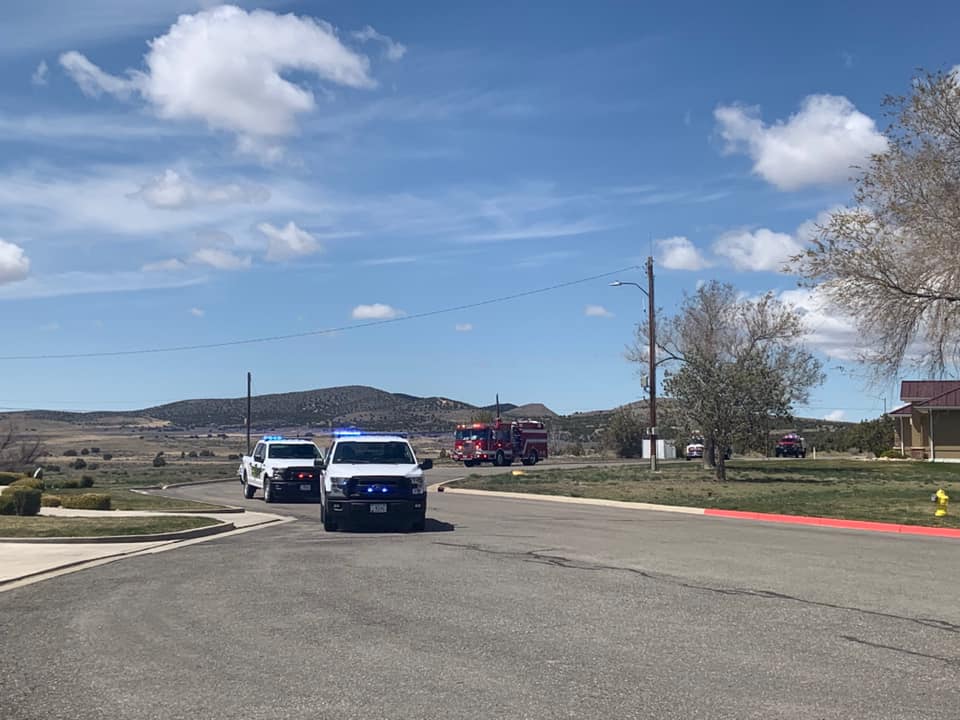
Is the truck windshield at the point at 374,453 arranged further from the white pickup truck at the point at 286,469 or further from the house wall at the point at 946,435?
the house wall at the point at 946,435

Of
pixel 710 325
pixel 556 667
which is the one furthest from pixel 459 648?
pixel 710 325

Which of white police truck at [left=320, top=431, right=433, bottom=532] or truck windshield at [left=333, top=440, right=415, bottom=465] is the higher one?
truck windshield at [left=333, top=440, right=415, bottom=465]

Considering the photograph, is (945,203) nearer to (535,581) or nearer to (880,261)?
(880,261)

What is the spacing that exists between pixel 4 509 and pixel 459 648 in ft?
58.1

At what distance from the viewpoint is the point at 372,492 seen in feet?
64.5

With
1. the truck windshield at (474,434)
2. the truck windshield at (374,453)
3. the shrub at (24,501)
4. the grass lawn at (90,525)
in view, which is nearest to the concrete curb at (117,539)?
the grass lawn at (90,525)

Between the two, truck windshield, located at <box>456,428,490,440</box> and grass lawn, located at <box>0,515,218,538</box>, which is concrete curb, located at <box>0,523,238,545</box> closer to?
grass lawn, located at <box>0,515,218,538</box>

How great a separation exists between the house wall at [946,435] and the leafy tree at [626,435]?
24918 millimetres

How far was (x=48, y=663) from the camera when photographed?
8.34 metres

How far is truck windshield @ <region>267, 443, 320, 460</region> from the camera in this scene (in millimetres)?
30691

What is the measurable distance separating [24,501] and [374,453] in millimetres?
8301

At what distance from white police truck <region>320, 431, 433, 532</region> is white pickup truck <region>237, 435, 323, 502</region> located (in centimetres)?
892

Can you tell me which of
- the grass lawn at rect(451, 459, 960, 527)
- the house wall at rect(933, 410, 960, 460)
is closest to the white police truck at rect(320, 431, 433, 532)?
A: the grass lawn at rect(451, 459, 960, 527)

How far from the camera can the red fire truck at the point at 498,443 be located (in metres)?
59.8
